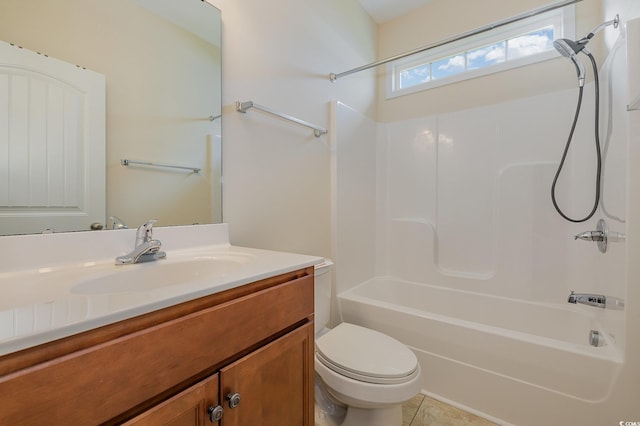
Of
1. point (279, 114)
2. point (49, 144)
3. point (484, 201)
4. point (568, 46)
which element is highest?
point (568, 46)

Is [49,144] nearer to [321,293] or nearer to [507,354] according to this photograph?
[321,293]

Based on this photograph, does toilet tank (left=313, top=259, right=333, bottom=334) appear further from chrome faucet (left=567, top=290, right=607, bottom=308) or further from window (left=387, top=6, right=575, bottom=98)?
window (left=387, top=6, right=575, bottom=98)

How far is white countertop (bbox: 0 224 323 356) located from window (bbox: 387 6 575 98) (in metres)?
2.06

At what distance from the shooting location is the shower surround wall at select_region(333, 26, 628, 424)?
5.07ft

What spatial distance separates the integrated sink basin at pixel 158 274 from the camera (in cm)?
73

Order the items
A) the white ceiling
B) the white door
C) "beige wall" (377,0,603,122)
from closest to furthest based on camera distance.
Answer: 1. the white door
2. "beige wall" (377,0,603,122)
3. the white ceiling

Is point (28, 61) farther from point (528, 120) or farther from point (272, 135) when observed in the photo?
point (528, 120)

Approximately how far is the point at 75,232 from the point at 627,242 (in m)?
2.03

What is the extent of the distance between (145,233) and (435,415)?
163cm

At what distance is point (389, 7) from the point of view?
7.54 ft

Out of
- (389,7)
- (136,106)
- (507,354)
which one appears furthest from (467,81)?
(136,106)

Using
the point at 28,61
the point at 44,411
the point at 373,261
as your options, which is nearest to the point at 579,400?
the point at 373,261

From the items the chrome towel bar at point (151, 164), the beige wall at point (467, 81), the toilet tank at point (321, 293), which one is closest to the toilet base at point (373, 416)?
the toilet tank at point (321, 293)

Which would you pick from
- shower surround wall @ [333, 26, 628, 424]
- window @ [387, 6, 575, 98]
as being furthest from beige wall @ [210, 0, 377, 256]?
window @ [387, 6, 575, 98]
